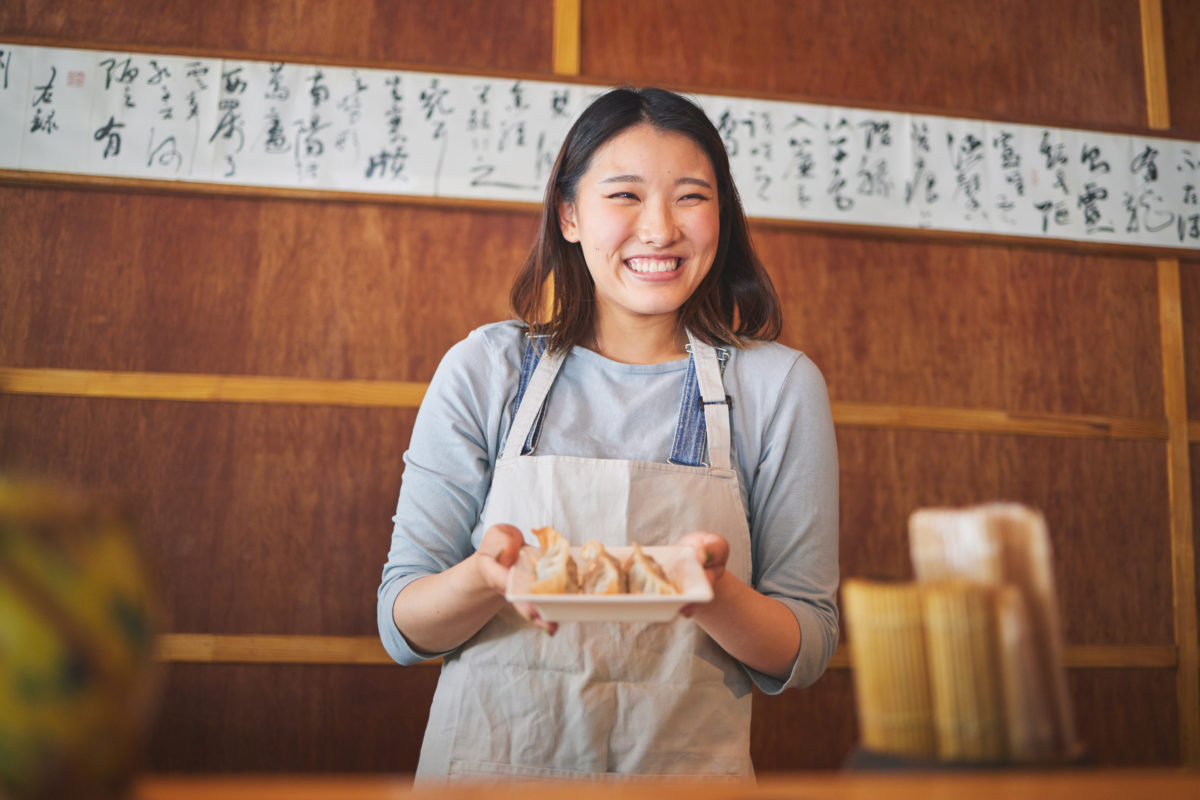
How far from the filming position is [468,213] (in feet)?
8.86

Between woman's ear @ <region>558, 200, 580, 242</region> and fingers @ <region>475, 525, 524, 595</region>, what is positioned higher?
woman's ear @ <region>558, 200, 580, 242</region>

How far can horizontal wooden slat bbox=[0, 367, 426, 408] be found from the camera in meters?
2.52

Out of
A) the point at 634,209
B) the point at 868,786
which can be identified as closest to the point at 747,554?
the point at 634,209

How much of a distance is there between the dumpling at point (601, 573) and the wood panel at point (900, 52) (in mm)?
1974

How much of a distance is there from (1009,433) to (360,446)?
6.71 ft

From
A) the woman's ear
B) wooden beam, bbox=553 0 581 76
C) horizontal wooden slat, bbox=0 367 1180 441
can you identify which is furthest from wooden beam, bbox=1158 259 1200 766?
the woman's ear

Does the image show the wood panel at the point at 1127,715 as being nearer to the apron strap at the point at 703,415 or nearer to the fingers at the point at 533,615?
the apron strap at the point at 703,415

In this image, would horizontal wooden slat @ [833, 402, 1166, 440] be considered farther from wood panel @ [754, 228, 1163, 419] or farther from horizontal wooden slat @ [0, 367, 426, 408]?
horizontal wooden slat @ [0, 367, 426, 408]

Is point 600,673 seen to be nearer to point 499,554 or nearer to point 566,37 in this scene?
point 499,554

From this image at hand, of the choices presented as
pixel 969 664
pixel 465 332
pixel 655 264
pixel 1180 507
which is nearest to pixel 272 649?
pixel 465 332

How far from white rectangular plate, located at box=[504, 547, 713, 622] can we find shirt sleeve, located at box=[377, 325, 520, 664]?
397 mm

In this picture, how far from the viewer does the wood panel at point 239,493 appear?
250 centimetres

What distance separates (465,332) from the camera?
268 centimetres

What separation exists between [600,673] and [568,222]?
86cm
